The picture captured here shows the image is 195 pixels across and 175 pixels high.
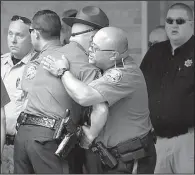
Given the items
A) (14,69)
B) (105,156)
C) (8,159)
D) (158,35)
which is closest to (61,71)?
(105,156)

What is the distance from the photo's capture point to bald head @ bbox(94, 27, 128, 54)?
14.0ft

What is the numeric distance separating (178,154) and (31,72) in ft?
5.35

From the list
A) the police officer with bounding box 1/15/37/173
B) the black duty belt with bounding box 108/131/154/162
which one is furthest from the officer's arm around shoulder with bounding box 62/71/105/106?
the police officer with bounding box 1/15/37/173

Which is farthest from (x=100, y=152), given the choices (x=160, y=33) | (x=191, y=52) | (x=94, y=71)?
(x=160, y=33)

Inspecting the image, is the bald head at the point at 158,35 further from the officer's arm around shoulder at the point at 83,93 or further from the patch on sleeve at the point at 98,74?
the officer's arm around shoulder at the point at 83,93

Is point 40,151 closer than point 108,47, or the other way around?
point 108,47

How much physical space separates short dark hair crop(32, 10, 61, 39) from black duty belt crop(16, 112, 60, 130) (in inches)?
24.3

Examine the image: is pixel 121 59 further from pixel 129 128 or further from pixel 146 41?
pixel 146 41

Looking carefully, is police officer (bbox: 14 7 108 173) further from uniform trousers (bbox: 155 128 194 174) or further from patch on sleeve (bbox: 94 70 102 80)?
uniform trousers (bbox: 155 128 194 174)

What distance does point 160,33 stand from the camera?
6371 millimetres

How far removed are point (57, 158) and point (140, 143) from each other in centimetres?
62

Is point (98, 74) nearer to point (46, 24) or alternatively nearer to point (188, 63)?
point (46, 24)

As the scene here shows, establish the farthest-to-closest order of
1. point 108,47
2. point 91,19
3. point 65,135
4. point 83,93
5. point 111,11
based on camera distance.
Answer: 1. point 111,11
2. point 91,19
3. point 65,135
4. point 108,47
5. point 83,93

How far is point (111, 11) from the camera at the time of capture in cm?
719
